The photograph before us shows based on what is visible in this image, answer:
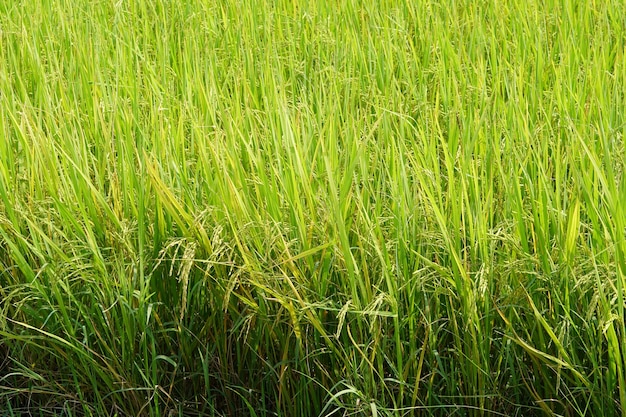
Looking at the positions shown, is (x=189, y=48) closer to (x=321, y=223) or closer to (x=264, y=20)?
(x=264, y=20)

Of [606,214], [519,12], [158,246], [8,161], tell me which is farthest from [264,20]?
[606,214]

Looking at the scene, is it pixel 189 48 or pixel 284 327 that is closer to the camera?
pixel 284 327

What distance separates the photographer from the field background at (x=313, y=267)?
147 cm

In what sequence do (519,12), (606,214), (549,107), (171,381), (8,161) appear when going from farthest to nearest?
1. (519,12)
2. (549,107)
3. (8,161)
4. (171,381)
5. (606,214)

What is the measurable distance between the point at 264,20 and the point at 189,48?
49 centimetres

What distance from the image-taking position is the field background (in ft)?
4.81

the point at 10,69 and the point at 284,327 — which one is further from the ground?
the point at 10,69

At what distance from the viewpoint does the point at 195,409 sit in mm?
1675

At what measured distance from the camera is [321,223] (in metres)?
1.55

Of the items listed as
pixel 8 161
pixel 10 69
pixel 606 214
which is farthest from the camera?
pixel 10 69

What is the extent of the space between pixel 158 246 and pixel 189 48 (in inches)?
35.1

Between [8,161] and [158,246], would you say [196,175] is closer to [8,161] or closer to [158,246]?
[158,246]

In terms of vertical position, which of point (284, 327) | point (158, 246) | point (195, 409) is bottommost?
point (195, 409)

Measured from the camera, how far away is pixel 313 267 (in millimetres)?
1526
